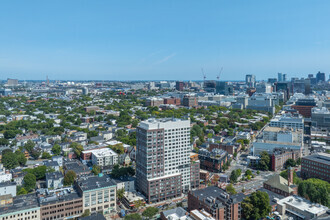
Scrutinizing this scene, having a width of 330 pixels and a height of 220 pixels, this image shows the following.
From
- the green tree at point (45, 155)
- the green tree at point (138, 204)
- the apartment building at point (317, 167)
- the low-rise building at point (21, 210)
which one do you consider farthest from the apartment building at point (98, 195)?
the apartment building at point (317, 167)

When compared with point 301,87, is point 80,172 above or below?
below

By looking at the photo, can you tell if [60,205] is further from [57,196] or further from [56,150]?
[56,150]

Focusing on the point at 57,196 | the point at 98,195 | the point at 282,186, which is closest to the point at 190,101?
the point at 282,186

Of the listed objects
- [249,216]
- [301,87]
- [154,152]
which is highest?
[301,87]

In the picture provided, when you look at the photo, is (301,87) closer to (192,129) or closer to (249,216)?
(192,129)

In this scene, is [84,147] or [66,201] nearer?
[66,201]

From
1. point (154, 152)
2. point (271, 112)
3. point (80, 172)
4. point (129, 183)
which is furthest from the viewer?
point (271, 112)

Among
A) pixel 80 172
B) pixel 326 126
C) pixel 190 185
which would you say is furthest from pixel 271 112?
pixel 80 172

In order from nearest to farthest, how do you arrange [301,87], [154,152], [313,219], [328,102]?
[313,219] → [154,152] → [328,102] → [301,87]
